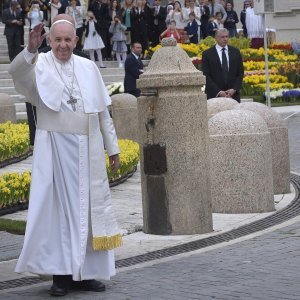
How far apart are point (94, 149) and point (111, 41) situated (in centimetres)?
2474

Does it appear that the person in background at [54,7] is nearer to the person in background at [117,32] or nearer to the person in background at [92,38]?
the person in background at [92,38]

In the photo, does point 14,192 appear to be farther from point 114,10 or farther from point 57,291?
point 114,10

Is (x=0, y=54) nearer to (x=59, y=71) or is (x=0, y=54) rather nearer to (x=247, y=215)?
(x=247, y=215)

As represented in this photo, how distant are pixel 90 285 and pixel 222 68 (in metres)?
8.69

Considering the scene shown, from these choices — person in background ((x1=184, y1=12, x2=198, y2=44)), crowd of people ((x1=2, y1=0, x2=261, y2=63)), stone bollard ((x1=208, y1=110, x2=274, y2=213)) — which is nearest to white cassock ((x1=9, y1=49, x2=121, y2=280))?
stone bollard ((x1=208, y1=110, x2=274, y2=213))

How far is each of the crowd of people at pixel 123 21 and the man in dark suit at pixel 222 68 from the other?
44.0 ft

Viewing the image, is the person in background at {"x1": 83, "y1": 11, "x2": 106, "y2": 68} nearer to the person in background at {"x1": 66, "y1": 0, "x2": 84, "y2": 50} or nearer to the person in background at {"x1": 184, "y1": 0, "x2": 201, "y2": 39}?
the person in background at {"x1": 66, "y1": 0, "x2": 84, "y2": 50}

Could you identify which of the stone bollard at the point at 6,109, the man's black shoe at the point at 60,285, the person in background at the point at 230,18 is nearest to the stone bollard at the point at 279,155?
the man's black shoe at the point at 60,285

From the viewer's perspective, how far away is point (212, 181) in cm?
1269

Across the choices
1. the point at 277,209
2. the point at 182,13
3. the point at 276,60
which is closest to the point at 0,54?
the point at 182,13

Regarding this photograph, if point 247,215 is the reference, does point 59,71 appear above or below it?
above

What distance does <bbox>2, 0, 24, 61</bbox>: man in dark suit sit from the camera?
31.8 metres

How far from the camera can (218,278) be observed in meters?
9.23

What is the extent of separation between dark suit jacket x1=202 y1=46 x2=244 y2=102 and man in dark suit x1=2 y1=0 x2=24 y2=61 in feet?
49.6
